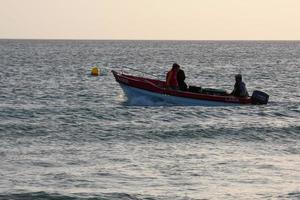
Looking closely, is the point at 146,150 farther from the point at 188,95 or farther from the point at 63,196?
the point at 188,95

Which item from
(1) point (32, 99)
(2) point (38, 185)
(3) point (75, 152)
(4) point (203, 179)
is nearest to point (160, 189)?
(4) point (203, 179)

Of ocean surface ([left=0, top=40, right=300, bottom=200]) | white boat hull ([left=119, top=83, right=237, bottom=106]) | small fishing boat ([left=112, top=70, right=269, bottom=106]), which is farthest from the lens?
white boat hull ([left=119, top=83, right=237, bottom=106])

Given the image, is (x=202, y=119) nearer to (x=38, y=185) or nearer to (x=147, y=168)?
(x=147, y=168)

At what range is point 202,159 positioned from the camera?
18297 millimetres

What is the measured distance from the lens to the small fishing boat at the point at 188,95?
31.0m

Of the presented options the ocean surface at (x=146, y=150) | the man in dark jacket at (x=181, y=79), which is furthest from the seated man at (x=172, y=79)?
the ocean surface at (x=146, y=150)

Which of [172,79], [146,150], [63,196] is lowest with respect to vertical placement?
[146,150]

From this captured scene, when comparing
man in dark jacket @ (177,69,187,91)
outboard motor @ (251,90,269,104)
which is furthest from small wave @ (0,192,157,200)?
outboard motor @ (251,90,269,104)

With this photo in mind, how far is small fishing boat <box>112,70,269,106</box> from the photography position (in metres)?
31.0

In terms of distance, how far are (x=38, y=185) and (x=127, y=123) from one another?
37.6ft

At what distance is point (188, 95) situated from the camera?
3089 centimetres

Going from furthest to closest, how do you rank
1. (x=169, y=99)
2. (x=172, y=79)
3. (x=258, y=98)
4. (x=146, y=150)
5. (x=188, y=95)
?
(x=258, y=98) < (x=169, y=99) < (x=188, y=95) < (x=172, y=79) < (x=146, y=150)

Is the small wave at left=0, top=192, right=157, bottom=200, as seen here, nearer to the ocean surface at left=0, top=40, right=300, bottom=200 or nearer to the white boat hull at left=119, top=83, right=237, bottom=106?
the ocean surface at left=0, top=40, right=300, bottom=200

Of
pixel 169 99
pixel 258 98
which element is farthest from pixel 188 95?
pixel 258 98
